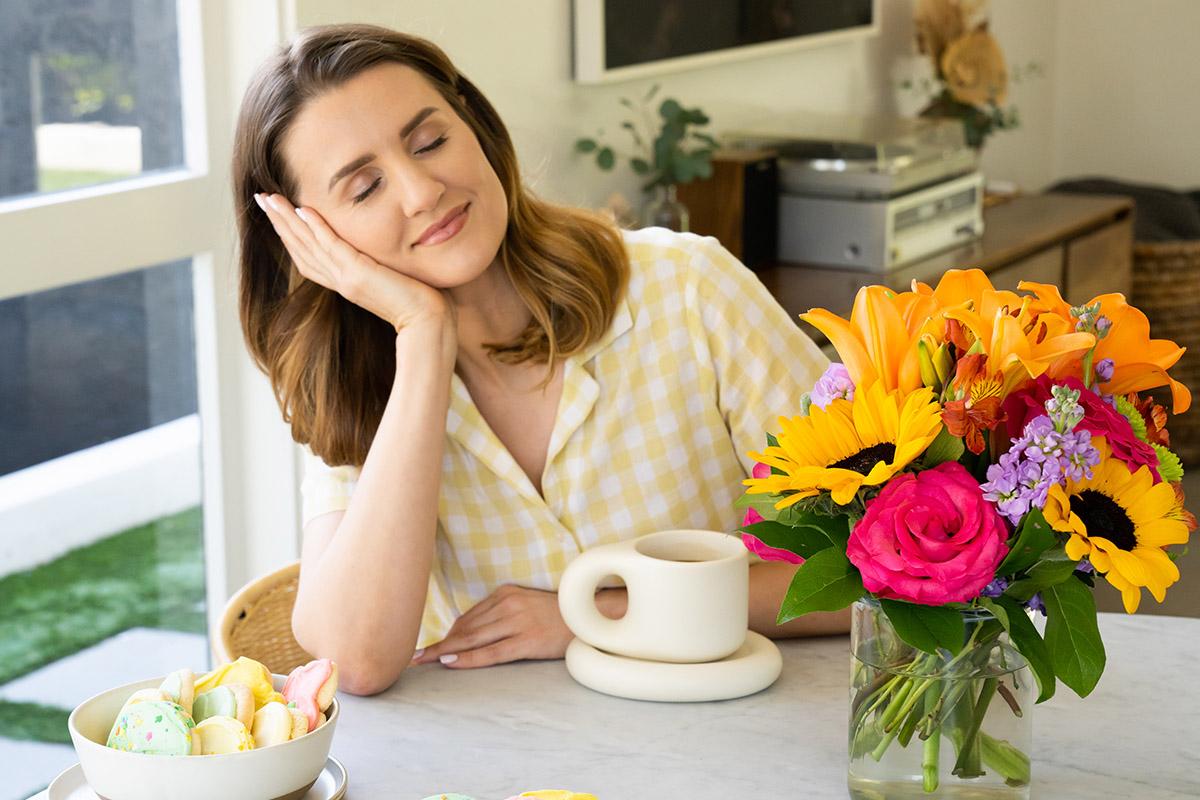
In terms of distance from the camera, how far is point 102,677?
226 cm

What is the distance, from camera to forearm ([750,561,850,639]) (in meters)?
1.28

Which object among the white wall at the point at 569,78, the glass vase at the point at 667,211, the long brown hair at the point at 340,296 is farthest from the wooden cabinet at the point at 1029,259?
the long brown hair at the point at 340,296

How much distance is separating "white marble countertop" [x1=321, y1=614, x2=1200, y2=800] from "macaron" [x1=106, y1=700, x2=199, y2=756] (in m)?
0.14

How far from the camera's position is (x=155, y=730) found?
3.13ft

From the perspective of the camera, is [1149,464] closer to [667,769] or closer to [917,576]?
[917,576]

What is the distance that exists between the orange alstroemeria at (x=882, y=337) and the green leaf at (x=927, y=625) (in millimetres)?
134

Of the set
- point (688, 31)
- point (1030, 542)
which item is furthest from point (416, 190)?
point (688, 31)

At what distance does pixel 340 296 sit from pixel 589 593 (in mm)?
603

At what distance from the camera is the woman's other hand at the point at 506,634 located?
128cm

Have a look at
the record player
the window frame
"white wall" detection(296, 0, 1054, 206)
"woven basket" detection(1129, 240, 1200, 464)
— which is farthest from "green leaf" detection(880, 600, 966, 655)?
"woven basket" detection(1129, 240, 1200, 464)

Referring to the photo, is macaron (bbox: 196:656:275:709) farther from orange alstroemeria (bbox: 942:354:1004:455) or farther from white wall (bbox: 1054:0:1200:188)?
white wall (bbox: 1054:0:1200:188)

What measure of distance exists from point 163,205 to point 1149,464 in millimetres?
1679

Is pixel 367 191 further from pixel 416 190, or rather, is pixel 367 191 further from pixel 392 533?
pixel 392 533

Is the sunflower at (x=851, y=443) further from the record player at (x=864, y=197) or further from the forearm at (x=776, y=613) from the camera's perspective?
the record player at (x=864, y=197)
